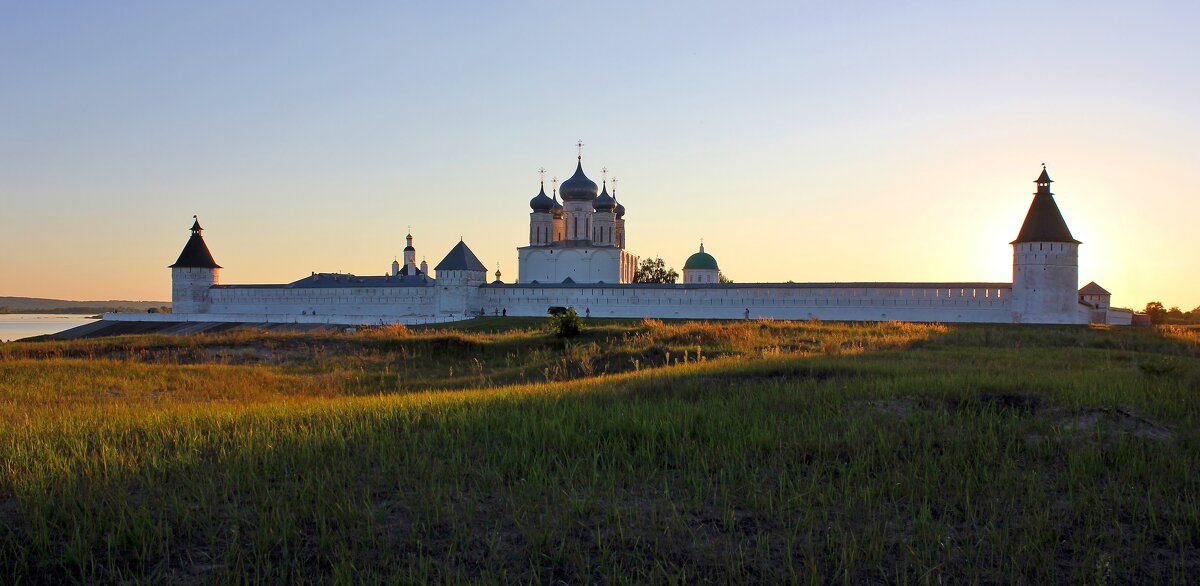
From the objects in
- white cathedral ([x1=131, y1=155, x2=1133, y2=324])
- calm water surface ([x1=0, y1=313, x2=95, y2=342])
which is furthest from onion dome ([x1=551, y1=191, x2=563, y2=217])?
calm water surface ([x1=0, y1=313, x2=95, y2=342])

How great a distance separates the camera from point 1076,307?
31.5 m

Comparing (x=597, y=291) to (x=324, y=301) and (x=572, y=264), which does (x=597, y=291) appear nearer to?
(x=572, y=264)

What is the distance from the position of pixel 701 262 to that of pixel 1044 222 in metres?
24.5

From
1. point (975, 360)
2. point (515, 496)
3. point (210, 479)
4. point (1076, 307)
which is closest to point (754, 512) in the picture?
point (515, 496)

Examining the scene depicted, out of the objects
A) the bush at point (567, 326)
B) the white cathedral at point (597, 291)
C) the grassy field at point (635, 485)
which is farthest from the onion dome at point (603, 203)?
the grassy field at point (635, 485)

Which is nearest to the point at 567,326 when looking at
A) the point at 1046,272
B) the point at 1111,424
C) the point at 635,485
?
the point at 1111,424

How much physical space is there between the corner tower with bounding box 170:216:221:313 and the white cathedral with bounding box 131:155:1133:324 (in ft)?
0.19

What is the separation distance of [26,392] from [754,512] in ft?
29.5

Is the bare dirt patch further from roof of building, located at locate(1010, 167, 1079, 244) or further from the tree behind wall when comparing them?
the tree behind wall

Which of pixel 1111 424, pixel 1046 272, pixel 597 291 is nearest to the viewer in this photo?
pixel 1111 424

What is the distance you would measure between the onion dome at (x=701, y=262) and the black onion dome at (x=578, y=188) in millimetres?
8003

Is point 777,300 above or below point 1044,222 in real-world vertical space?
below

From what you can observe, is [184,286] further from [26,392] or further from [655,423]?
[655,423]

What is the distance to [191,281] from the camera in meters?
48.5
